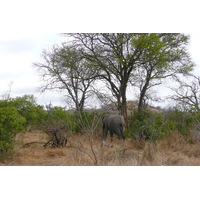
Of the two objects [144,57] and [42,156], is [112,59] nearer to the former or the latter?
[144,57]

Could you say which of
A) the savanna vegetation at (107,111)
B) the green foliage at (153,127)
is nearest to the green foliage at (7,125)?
the savanna vegetation at (107,111)

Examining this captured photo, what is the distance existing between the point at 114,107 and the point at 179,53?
519 cm

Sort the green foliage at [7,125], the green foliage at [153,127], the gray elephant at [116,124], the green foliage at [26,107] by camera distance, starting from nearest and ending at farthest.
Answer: the green foliage at [7,125], the green foliage at [26,107], the green foliage at [153,127], the gray elephant at [116,124]

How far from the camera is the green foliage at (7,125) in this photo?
7820mm

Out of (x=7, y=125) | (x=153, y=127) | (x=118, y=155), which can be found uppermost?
(x=7, y=125)

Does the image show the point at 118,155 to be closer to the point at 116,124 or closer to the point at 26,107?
the point at 26,107

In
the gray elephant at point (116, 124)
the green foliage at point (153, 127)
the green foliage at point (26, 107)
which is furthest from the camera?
the gray elephant at point (116, 124)

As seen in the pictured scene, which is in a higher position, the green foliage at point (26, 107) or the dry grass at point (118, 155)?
the green foliage at point (26, 107)

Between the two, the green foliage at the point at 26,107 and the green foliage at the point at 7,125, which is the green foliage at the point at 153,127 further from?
the green foliage at the point at 7,125

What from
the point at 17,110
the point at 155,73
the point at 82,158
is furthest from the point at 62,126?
the point at 155,73

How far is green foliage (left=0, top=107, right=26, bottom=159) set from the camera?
7.82 m

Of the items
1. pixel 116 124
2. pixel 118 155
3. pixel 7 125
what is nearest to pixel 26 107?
pixel 7 125

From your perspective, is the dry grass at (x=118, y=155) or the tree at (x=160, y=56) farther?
the tree at (x=160, y=56)

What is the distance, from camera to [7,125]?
8.01 meters
